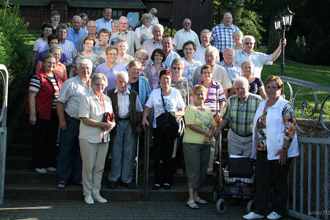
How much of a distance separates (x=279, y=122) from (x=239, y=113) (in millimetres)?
839

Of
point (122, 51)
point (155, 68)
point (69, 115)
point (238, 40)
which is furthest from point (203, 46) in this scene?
point (69, 115)

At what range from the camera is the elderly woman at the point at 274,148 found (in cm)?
632

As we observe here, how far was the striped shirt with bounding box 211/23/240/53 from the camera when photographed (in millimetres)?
11273

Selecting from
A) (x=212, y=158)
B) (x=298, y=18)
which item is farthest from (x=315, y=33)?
(x=212, y=158)

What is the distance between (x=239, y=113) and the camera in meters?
7.03

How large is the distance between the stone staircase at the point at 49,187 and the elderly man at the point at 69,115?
0.72 feet

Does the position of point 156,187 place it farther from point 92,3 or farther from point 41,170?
point 92,3

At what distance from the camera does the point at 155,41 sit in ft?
A: 33.2

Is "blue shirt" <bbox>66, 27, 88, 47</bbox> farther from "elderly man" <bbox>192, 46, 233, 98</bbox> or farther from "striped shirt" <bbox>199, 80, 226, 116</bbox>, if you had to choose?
"striped shirt" <bbox>199, 80, 226, 116</bbox>

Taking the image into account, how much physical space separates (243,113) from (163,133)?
52.3 inches

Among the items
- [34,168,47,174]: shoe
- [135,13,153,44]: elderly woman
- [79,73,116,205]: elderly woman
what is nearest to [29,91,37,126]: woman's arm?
[34,168,47,174]: shoe

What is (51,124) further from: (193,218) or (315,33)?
(315,33)

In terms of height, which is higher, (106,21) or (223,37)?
(106,21)

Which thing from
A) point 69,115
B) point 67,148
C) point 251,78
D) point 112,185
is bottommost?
point 112,185
